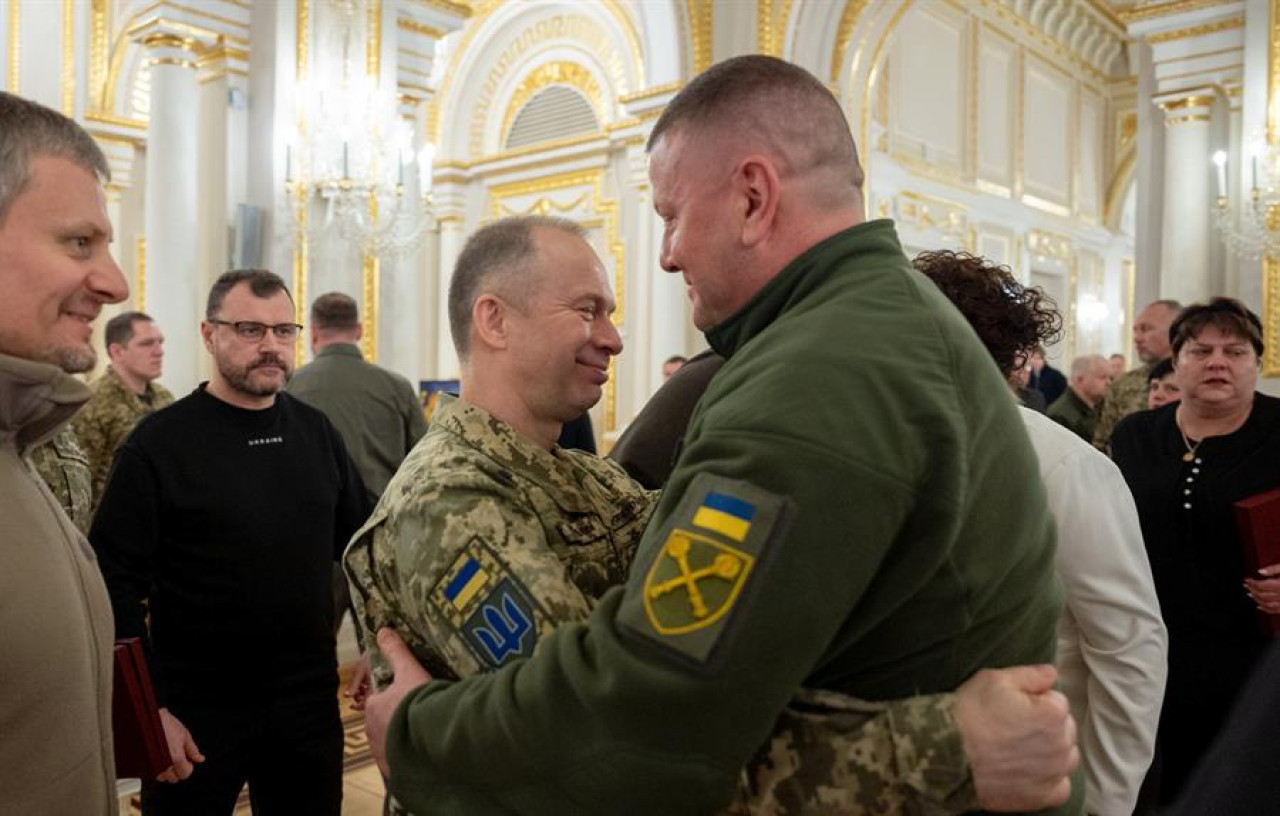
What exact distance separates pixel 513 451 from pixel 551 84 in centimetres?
1067

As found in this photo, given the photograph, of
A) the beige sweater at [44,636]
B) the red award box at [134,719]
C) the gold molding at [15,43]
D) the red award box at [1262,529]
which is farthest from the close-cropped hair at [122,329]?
the gold molding at [15,43]

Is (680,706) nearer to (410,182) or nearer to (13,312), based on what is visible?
(13,312)

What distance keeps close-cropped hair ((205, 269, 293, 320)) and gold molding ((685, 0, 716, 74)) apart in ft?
18.6

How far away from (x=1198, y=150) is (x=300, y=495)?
264 inches

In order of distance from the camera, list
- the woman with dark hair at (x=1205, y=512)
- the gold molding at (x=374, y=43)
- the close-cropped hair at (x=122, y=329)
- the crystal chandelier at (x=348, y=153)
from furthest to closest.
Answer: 1. the gold molding at (x=374, y=43)
2. the crystal chandelier at (x=348, y=153)
3. the close-cropped hair at (x=122, y=329)
4. the woman with dark hair at (x=1205, y=512)

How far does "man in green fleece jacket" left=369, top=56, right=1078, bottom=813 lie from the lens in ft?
2.96

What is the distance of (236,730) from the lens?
242 cm

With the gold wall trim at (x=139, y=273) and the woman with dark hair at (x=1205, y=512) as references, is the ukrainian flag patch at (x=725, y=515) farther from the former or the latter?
the gold wall trim at (x=139, y=273)

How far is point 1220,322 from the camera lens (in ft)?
9.39

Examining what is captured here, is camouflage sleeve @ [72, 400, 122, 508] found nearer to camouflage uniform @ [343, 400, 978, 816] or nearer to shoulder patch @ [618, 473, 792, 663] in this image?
camouflage uniform @ [343, 400, 978, 816]

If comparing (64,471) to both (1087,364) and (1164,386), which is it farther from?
(1087,364)

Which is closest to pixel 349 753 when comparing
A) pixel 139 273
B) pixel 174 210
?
pixel 174 210

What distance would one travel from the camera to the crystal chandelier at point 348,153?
605 centimetres

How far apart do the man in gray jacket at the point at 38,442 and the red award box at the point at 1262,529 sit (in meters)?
2.44
